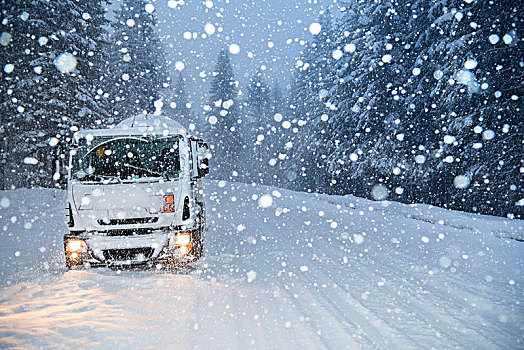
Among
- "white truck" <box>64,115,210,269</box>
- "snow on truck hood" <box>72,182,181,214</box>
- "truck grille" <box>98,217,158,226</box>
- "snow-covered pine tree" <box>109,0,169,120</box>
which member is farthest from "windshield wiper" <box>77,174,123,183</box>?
"snow-covered pine tree" <box>109,0,169,120</box>

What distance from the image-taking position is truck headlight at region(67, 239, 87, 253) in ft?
19.2

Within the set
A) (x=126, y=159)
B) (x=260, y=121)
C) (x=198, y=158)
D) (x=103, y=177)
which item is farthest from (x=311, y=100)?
(x=103, y=177)

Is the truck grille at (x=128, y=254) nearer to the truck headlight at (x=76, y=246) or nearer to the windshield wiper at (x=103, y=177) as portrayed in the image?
the truck headlight at (x=76, y=246)

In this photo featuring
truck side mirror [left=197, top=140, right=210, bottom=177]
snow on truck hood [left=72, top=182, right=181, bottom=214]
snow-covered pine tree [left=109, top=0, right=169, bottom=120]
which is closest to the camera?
snow on truck hood [left=72, top=182, right=181, bottom=214]

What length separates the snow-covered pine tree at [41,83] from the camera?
17203 mm

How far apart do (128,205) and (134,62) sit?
29.5 m

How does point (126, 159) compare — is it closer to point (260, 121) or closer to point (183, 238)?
point (183, 238)

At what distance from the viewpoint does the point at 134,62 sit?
32.0 metres

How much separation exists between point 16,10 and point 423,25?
2032cm

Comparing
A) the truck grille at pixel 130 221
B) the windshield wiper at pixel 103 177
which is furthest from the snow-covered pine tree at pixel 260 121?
the truck grille at pixel 130 221

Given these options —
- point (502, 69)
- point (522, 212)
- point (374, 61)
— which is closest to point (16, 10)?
point (374, 61)

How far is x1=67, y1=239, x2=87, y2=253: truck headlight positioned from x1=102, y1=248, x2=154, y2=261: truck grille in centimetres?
35

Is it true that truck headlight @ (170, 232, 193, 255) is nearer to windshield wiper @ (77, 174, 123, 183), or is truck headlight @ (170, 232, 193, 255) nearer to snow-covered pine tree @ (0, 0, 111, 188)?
windshield wiper @ (77, 174, 123, 183)

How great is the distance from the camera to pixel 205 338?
12.7ft
